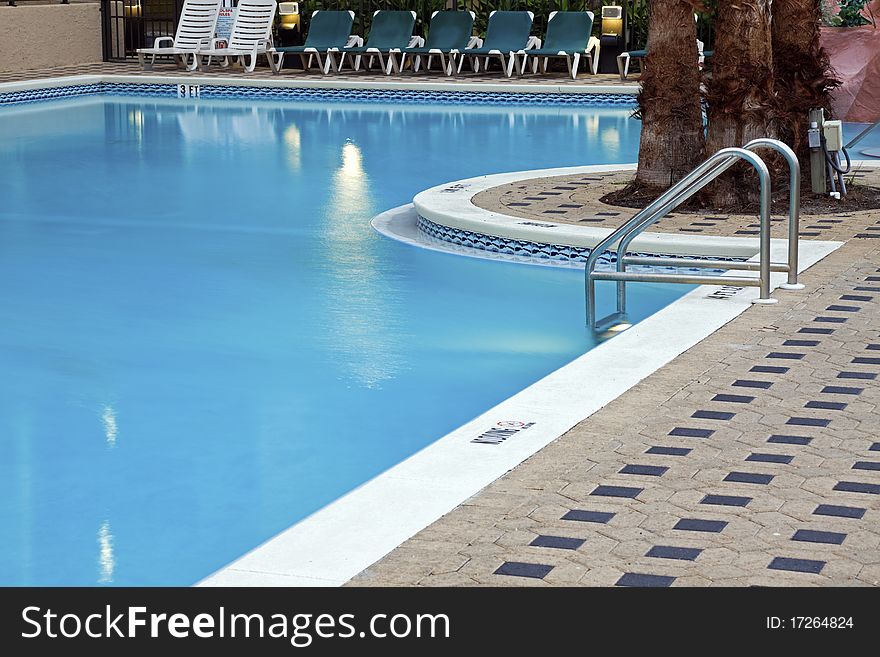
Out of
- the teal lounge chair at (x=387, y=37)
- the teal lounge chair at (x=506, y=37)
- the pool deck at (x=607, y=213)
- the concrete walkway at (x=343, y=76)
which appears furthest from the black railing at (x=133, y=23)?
the pool deck at (x=607, y=213)

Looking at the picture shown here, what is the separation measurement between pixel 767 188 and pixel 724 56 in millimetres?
3046

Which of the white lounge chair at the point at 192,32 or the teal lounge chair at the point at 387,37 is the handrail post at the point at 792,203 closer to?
the teal lounge chair at the point at 387,37

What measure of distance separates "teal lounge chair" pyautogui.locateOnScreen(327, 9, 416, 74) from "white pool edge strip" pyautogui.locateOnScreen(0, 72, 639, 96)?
69 centimetres

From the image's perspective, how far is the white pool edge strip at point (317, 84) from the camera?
1897cm

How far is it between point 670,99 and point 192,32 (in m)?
13.8

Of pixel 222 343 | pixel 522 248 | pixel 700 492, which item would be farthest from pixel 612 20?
pixel 700 492

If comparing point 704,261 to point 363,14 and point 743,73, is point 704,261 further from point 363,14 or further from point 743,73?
point 363,14

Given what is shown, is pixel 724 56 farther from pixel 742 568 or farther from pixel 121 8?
pixel 121 8

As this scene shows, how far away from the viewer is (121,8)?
2450 centimetres

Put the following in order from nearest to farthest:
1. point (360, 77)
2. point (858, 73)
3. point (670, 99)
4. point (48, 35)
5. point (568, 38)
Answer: point (670, 99)
point (858, 73)
point (568, 38)
point (360, 77)
point (48, 35)

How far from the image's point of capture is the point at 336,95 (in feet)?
66.1

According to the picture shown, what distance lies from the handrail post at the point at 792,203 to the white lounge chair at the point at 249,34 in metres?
15.4

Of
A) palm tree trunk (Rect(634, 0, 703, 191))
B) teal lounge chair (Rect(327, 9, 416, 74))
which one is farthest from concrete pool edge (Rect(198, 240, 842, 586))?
teal lounge chair (Rect(327, 9, 416, 74))
